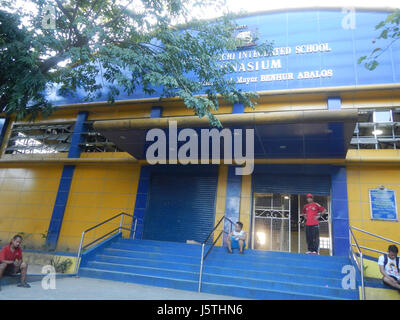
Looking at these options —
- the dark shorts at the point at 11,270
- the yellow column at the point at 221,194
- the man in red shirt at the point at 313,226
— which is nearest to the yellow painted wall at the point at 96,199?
the yellow column at the point at 221,194

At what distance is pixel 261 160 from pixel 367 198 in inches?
128

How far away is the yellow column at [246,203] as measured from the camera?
29.9ft

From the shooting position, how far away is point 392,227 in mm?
7922

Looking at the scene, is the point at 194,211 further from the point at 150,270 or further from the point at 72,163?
the point at 72,163

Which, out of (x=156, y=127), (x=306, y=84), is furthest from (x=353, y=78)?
(x=156, y=127)

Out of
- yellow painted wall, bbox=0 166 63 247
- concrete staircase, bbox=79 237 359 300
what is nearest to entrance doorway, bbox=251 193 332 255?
concrete staircase, bbox=79 237 359 300

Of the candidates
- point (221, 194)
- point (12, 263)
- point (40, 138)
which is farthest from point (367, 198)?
Answer: point (40, 138)

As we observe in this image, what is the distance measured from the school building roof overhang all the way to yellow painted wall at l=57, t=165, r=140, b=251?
2.05 m

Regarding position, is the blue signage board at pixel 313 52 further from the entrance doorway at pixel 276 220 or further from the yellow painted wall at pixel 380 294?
the yellow painted wall at pixel 380 294

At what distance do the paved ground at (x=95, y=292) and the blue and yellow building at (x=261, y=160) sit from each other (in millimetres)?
3596

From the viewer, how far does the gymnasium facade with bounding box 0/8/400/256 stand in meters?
8.13

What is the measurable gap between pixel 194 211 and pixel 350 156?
525 cm

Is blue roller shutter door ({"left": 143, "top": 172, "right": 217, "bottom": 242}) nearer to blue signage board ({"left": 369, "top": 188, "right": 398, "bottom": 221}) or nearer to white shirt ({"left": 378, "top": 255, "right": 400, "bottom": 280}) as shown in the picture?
blue signage board ({"left": 369, "top": 188, "right": 398, "bottom": 221})

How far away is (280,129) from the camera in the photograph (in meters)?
7.34
